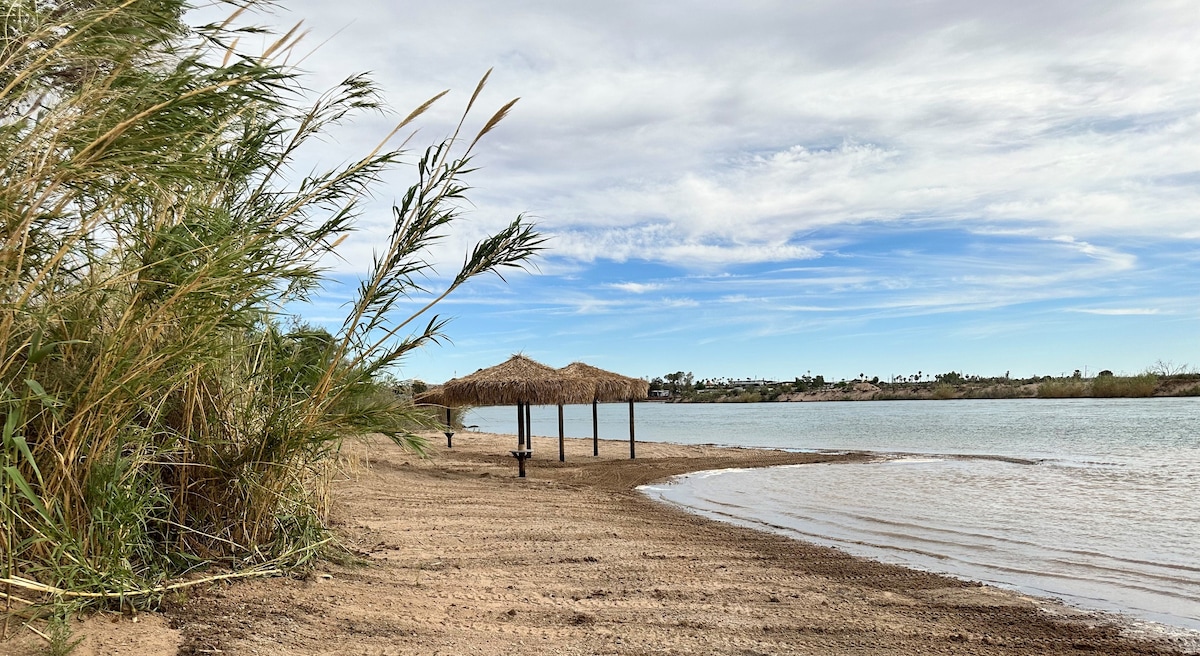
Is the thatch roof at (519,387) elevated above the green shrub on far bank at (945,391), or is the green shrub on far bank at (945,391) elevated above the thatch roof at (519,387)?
the thatch roof at (519,387)

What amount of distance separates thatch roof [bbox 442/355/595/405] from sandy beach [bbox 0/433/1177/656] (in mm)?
6594

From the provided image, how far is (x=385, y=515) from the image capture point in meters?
6.32

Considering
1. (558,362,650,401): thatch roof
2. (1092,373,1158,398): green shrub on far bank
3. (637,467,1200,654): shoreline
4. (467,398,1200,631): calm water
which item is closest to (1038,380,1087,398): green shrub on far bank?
(1092,373,1158,398): green shrub on far bank

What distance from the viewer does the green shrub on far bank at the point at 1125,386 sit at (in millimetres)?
49625

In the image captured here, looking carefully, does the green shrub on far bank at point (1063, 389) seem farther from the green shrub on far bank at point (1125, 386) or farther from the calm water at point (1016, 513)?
the calm water at point (1016, 513)

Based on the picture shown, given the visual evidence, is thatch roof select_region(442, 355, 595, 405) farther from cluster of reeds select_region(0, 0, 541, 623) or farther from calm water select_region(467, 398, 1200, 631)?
cluster of reeds select_region(0, 0, 541, 623)

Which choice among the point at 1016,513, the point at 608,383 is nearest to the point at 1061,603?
the point at 1016,513

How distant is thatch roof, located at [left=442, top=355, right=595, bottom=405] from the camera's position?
14195 mm

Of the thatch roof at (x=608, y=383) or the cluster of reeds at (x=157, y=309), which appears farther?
the thatch roof at (x=608, y=383)

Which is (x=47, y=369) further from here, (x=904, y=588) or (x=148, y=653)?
(x=904, y=588)

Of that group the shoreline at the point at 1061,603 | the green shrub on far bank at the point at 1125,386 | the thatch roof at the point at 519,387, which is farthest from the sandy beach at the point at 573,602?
the green shrub on far bank at the point at 1125,386

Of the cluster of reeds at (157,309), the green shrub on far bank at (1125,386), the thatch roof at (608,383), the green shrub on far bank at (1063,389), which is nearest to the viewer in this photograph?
the cluster of reeds at (157,309)

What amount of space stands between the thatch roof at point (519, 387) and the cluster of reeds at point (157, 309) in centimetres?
1007

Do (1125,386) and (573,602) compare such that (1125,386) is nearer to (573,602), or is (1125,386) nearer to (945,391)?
(945,391)
